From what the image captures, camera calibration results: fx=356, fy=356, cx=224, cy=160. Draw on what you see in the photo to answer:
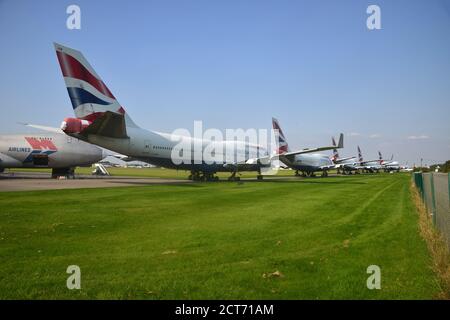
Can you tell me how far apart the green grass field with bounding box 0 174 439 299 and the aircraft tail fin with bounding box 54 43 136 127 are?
557 inches

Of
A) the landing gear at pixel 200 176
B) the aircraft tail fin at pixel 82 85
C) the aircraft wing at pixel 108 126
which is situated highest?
the aircraft tail fin at pixel 82 85

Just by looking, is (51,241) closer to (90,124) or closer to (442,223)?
(442,223)

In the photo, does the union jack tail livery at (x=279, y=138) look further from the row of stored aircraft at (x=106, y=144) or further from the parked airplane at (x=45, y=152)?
the parked airplane at (x=45, y=152)

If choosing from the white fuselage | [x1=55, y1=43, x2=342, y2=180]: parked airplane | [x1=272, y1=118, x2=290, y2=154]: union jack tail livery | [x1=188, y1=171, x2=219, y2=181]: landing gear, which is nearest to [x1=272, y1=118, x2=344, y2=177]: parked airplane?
[x1=272, y1=118, x2=290, y2=154]: union jack tail livery

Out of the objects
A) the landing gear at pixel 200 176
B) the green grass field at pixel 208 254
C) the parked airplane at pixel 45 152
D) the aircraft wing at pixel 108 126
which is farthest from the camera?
the parked airplane at pixel 45 152

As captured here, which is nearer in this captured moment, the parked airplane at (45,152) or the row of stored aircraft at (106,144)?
the row of stored aircraft at (106,144)

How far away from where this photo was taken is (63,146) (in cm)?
3953

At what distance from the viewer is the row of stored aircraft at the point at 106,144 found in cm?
2439

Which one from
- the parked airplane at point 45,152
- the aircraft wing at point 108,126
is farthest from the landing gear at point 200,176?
the parked airplane at point 45,152

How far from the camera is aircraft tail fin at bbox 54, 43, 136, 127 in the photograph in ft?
79.0

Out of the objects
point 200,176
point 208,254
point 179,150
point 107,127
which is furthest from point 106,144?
point 208,254

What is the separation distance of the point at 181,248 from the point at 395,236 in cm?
531

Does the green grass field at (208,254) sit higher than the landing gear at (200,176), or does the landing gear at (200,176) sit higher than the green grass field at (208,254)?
the landing gear at (200,176)

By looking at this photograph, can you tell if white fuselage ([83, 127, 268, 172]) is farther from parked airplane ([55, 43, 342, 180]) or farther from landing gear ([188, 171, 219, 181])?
landing gear ([188, 171, 219, 181])
